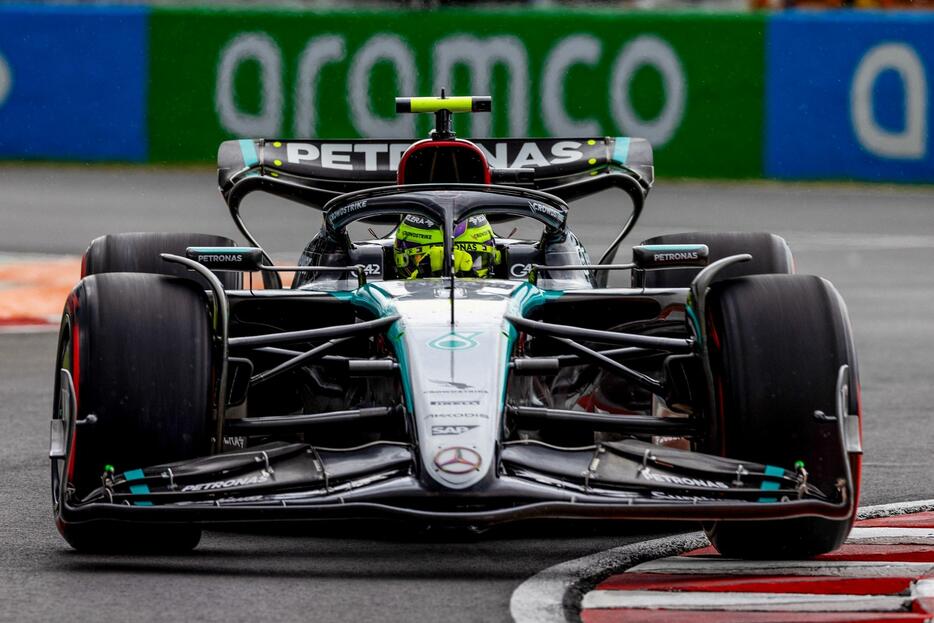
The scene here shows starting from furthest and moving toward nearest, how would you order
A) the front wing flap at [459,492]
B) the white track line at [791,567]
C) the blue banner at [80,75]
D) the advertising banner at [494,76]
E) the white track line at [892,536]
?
1. the blue banner at [80,75]
2. the advertising banner at [494,76]
3. the white track line at [892,536]
4. the white track line at [791,567]
5. the front wing flap at [459,492]

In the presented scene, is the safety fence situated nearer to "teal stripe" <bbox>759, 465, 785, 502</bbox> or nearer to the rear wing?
the rear wing

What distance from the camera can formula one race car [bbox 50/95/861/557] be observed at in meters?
6.11

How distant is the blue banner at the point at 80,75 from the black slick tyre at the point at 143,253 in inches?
582

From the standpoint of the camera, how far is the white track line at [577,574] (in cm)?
575

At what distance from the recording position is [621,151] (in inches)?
378

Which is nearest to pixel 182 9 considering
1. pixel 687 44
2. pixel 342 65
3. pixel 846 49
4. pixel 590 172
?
pixel 342 65

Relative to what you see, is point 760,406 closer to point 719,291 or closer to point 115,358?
point 719,291

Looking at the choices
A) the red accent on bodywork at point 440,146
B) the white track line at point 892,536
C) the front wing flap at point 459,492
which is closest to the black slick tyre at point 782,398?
the front wing flap at point 459,492

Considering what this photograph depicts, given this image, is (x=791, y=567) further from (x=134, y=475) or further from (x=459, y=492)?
(x=134, y=475)

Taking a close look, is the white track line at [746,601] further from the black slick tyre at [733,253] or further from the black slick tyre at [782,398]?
the black slick tyre at [733,253]

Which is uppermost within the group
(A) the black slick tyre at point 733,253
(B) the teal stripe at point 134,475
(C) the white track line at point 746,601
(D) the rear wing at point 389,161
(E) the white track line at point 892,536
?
(D) the rear wing at point 389,161

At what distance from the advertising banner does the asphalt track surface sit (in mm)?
4178

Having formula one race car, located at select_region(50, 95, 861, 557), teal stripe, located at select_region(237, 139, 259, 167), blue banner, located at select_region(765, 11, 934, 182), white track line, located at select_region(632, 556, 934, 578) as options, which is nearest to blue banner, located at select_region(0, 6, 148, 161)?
blue banner, located at select_region(765, 11, 934, 182)

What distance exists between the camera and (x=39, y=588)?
6.03 metres
